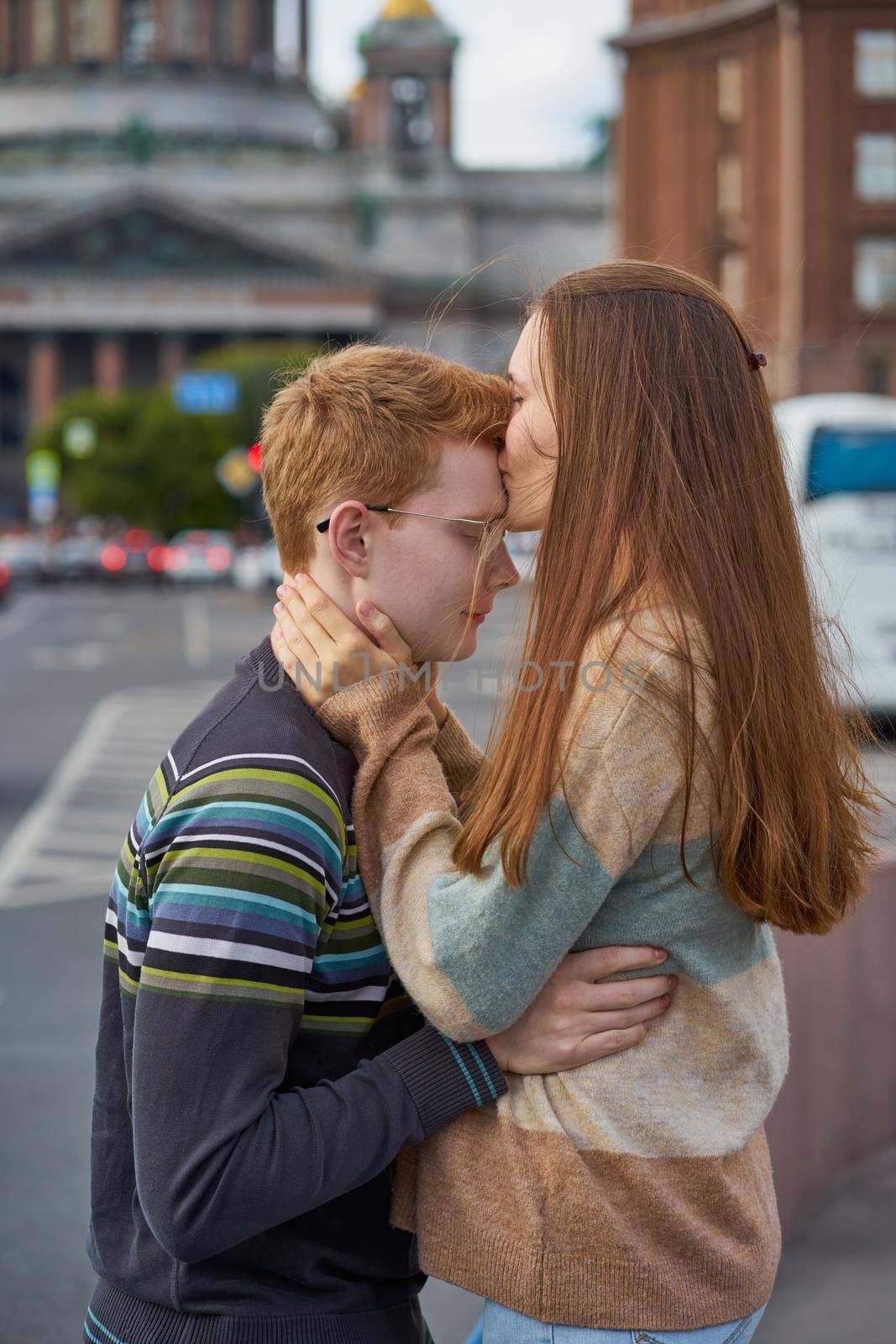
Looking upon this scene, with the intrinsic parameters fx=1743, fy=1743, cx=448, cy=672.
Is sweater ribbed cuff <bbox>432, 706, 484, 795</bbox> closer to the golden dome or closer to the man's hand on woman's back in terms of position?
the man's hand on woman's back

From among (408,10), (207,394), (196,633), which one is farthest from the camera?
(408,10)

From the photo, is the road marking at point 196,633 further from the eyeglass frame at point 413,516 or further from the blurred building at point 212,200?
the blurred building at point 212,200

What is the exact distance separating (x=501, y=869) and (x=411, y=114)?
8635cm

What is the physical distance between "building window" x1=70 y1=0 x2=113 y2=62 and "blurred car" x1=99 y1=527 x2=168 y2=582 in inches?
1802

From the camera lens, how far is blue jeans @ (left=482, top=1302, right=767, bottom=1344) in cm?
174

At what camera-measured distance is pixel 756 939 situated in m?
1.84

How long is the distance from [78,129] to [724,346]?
94862mm

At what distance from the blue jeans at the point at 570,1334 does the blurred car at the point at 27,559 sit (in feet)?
176

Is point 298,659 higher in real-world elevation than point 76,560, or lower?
higher

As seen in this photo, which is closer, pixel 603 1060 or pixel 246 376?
pixel 603 1060

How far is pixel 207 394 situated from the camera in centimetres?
5953

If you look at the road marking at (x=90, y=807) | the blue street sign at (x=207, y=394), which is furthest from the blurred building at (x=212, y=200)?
the road marking at (x=90, y=807)

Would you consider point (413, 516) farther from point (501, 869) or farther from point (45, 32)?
point (45, 32)

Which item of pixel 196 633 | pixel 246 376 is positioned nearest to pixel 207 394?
pixel 246 376
